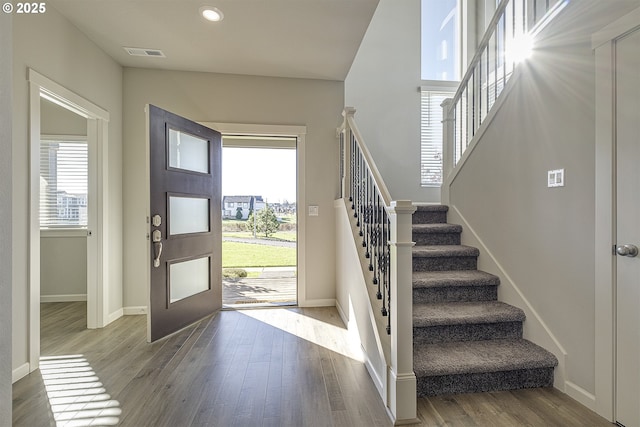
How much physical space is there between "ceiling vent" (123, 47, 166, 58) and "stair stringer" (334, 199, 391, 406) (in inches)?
97.5

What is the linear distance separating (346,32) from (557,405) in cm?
323

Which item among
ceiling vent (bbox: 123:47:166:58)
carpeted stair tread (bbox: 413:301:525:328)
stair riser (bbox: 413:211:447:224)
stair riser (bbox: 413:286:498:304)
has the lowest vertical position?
carpeted stair tread (bbox: 413:301:525:328)

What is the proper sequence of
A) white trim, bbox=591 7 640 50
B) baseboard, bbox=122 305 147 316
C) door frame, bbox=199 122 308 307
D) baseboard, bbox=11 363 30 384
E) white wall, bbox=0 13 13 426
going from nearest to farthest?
white wall, bbox=0 13 13 426, white trim, bbox=591 7 640 50, baseboard, bbox=11 363 30 384, baseboard, bbox=122 305 147 316, door frame, bbox=199 122 308 307

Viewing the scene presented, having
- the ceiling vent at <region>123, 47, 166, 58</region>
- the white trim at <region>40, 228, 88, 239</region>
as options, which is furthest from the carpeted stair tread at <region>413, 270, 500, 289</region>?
the white trim at <region>40, 228, 88, 239</region>

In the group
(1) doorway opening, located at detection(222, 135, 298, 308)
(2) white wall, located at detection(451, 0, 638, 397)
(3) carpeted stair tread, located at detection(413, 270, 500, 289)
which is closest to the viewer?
(2) white wall, located at detection(451, 0, 638, 397)

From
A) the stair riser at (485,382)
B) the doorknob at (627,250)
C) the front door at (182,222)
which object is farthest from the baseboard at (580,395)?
the front door at (182,222)

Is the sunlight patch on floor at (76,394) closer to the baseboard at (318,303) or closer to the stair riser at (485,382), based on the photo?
the stair riser at (485,382)

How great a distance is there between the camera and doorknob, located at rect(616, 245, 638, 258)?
1.61m

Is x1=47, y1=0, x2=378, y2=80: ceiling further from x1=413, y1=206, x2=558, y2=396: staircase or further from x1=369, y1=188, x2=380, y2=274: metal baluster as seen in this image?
x1=413, y1=206, x2=558, y2=396: staircase

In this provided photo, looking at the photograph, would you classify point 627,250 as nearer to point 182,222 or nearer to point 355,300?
point 355,300

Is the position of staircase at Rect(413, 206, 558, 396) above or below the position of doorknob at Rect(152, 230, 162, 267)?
below

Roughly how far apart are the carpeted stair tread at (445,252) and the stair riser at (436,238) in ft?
0.38

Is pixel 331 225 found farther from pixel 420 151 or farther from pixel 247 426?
pixel 247 426

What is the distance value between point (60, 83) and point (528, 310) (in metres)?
4.21
